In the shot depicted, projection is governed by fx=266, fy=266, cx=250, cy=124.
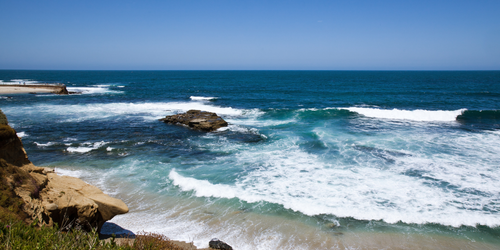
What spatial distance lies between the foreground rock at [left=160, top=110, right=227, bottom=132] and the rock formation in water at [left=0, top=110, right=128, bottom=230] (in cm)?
1453

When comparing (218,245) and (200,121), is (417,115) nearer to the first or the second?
(200,121)

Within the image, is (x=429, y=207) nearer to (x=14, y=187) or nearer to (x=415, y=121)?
(x=14, y=187)

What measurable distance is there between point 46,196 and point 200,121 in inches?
634

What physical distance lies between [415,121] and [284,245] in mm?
23403

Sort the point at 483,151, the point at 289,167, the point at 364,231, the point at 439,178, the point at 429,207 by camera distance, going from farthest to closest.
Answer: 1. the point at 483,151
2. the point at 289,167
3. the point at 439,178
4. the point at 429,207
5. the point at 364,231

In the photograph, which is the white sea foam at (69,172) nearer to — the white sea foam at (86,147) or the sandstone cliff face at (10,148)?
the white sea foam at (86,147)

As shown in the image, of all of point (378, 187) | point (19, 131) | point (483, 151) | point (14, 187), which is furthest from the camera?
point (19, 131)

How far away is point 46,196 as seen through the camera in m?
6.64

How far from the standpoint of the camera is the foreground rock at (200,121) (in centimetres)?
2202

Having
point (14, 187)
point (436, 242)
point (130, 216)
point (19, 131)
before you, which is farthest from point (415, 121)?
point (19, 131)

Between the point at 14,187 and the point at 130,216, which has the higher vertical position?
the point at 14,187

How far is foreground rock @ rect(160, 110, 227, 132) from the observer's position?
72.2 ft

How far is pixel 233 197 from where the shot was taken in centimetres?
1049

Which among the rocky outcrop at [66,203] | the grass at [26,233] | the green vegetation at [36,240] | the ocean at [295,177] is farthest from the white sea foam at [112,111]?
the green vegetation at [36,240]
